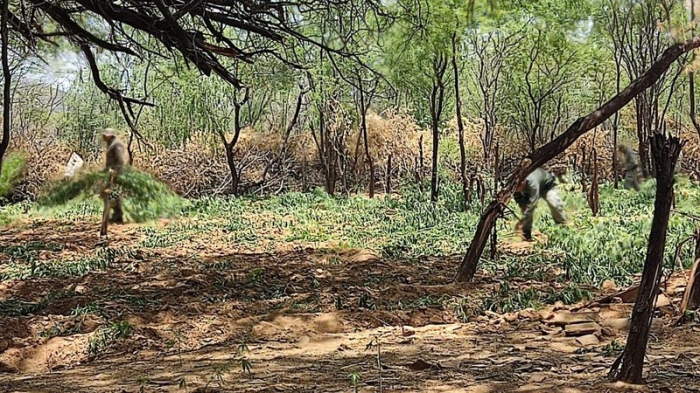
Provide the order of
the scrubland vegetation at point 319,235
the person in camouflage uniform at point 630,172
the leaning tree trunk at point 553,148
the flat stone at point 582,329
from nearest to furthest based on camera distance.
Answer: the scrubland vegetation at point 319,235 → the flat stone at point 582,329 → the leaning tree trunk at point 553,148 → the person in camouflage uniform at point 630,172

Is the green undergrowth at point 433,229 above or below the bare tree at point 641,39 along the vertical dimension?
below

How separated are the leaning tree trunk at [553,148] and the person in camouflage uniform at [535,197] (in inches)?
119

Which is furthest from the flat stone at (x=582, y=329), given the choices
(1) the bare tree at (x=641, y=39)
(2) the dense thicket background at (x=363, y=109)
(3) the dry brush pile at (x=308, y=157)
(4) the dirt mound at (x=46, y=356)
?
(3) the dry brush pile at (x=308, y=157)

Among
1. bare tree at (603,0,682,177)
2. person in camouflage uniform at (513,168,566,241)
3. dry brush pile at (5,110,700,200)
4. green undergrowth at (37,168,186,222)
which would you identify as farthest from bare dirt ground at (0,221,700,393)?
bare tree at (603,0,682,177)

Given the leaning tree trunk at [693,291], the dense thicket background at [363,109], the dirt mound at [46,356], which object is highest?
the dense thicket background at [363,109]

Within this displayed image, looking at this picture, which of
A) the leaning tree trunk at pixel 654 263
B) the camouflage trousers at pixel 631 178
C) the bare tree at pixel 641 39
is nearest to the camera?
the leaning tree trunk at pixel 654 263

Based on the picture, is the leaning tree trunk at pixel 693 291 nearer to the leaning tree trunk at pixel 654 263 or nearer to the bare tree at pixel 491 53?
the leaning tree trunk at pixel 654 263

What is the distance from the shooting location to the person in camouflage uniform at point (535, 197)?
1023 centimetres

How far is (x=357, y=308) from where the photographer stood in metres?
5.70

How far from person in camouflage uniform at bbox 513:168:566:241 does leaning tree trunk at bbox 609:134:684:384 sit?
6.77m

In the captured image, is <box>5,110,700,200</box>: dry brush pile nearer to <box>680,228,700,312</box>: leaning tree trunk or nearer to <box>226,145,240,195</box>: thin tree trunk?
<box>226,145,240,195</box>: thin tree trunk

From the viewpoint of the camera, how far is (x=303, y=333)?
5.01 m

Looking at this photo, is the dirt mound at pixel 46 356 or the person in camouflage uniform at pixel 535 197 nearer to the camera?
the dirt mound at pixel 46 356

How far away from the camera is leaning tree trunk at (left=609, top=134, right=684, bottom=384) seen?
283 cm
